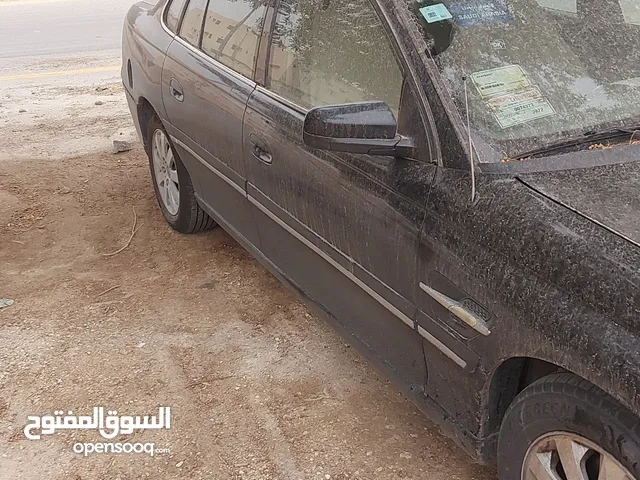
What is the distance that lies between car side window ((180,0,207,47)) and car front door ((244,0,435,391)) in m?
0.84

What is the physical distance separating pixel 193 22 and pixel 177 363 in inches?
68.8

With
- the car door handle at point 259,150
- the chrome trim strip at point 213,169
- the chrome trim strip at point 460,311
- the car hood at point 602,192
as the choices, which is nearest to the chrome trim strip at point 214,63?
the car door handle at point 259,150

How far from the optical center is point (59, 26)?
11.2 metres

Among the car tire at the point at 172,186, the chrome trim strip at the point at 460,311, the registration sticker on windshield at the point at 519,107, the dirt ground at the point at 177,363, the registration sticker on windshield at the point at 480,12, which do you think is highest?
the registration sticker on windshield at the point at 480,12

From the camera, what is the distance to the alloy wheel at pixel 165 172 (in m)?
4.34

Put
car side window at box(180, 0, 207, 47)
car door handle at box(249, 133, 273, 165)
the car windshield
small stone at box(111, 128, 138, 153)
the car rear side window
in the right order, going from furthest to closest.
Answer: small stone at box(111, 128, 138, 153), car side window at box(180, 0, 207, 47), the car rear side window, car door handle at box(249, 133, 273, 165), the car windshield

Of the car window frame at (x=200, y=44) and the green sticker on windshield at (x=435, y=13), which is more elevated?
the green sticker on windshield at (x=435, y=13)

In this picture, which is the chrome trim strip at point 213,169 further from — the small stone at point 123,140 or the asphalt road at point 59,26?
the asphalt road at point 59,26

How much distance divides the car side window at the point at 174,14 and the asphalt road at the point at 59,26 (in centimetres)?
589

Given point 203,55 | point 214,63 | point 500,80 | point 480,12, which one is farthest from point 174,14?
point 500,80

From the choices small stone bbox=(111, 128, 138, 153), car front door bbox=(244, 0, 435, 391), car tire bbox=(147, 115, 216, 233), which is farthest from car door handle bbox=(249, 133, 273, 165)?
small stone bbox=(111, 128, 138, 153)

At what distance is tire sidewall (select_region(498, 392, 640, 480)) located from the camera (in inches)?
70.1

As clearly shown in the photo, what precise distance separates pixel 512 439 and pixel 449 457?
2.23 feet

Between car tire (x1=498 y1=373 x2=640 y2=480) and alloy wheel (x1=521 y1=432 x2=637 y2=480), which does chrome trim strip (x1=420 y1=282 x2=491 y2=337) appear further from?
alloy wheel (x1=521 y1=432 x2=637 y2=480)
